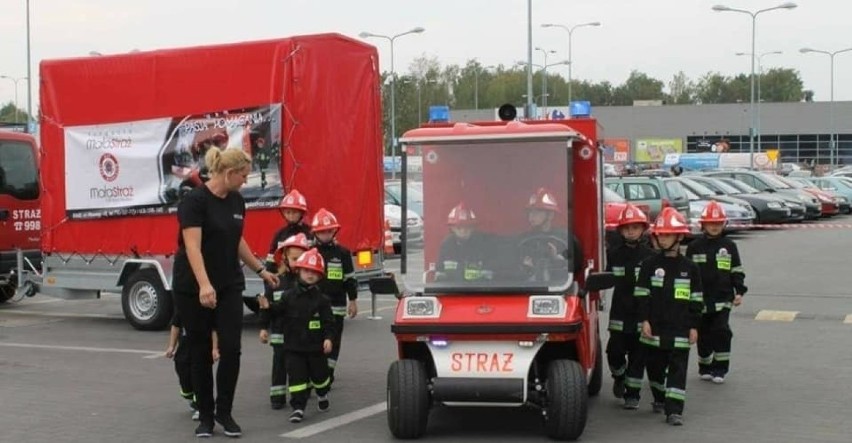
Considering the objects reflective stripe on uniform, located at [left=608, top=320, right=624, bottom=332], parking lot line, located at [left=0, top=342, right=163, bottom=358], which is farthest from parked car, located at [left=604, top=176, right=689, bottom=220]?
reflective stripe on uniform, located at [left=608, top=320, right=624, bottom=332]

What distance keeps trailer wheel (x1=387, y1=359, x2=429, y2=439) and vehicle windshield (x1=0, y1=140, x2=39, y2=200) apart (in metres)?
9.66

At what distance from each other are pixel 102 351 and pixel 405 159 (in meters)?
5.44

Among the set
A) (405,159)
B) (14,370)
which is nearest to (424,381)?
(405,159)

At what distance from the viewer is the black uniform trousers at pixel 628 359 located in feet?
28.5

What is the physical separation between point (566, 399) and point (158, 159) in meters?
7.38

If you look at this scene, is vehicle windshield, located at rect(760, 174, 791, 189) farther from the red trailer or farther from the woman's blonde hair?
the woman's blonde hair

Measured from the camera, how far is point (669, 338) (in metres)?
8.30

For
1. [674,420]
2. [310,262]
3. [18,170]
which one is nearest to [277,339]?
[310,262]

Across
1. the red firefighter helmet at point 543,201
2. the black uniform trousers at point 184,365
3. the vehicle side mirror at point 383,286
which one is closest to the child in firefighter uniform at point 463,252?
the vehicle side mirror at point 383,286

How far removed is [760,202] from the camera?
33.5 metres

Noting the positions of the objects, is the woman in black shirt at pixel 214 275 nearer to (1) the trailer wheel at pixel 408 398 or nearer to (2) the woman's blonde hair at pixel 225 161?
(2) the woman's blonde hair at pixel 225 161

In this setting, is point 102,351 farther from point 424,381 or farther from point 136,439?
point 424,381

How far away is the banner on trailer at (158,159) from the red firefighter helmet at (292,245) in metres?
3.05

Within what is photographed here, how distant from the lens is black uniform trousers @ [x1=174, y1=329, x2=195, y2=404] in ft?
26.1
